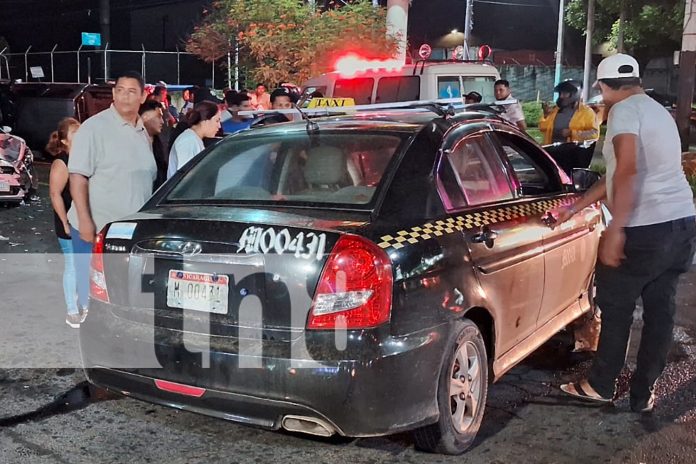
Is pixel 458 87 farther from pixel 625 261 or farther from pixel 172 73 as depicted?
pixel 172 73

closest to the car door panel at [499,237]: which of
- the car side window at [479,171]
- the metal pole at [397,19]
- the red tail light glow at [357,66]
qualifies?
the car side window at [479,171]

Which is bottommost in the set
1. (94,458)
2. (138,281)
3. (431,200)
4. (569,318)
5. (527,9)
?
(94,458)

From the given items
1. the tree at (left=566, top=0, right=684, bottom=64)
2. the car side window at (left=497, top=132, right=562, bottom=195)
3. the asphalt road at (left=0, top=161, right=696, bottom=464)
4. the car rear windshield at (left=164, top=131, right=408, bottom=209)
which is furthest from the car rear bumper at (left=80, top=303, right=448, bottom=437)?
the tree at (left=566, top=0, right=684, bottom=64)

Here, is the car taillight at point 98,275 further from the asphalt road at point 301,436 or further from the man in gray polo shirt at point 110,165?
the man in gray polo shirt at point 110,165

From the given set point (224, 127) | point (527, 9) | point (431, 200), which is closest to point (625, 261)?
point (431, 200)

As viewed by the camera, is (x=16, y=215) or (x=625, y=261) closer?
(x=625, y=261)

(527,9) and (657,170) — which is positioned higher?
(527,9)

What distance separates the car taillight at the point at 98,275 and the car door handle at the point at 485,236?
1.69m

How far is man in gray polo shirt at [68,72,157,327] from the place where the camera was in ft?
15.6

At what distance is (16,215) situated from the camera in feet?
34.0

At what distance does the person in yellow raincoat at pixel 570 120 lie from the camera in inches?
324

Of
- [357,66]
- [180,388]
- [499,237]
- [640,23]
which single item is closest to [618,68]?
[499,237]

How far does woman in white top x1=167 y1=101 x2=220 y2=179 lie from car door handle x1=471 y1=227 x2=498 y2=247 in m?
2.44

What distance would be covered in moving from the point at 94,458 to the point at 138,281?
851 millimetres
